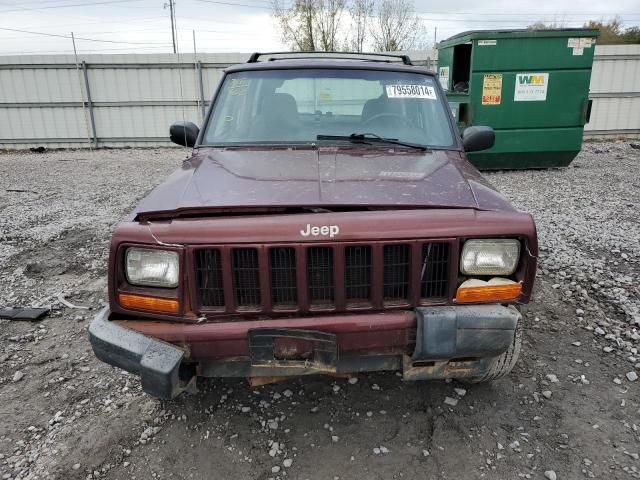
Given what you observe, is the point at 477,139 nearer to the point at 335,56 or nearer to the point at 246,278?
the point at 335,56

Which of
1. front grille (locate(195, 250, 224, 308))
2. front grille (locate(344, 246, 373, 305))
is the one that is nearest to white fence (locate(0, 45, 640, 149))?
front grille (locate(195, 250, 224, 308))

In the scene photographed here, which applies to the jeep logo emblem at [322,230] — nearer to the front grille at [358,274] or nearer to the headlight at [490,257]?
the front grille at [358,274]

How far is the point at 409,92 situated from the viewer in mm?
3490

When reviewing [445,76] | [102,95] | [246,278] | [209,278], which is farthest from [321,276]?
[102,95]

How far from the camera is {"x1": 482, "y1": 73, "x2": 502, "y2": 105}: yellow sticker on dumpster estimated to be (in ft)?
29.2

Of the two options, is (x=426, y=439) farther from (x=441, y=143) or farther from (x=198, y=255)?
(x=441, y=143)

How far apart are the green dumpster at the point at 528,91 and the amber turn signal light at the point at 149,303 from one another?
321 inches

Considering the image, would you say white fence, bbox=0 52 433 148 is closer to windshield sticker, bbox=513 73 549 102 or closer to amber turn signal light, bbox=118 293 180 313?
windshield sticker, bbox=513 73 549 102

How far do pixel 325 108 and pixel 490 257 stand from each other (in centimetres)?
178

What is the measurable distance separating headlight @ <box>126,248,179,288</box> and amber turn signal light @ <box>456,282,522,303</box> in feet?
4.10

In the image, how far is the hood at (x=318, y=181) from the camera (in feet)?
7.14

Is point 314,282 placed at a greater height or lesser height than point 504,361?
greater

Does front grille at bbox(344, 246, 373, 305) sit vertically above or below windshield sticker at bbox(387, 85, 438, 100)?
below

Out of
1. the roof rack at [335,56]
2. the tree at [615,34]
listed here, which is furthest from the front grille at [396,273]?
the tree at [615,34]
